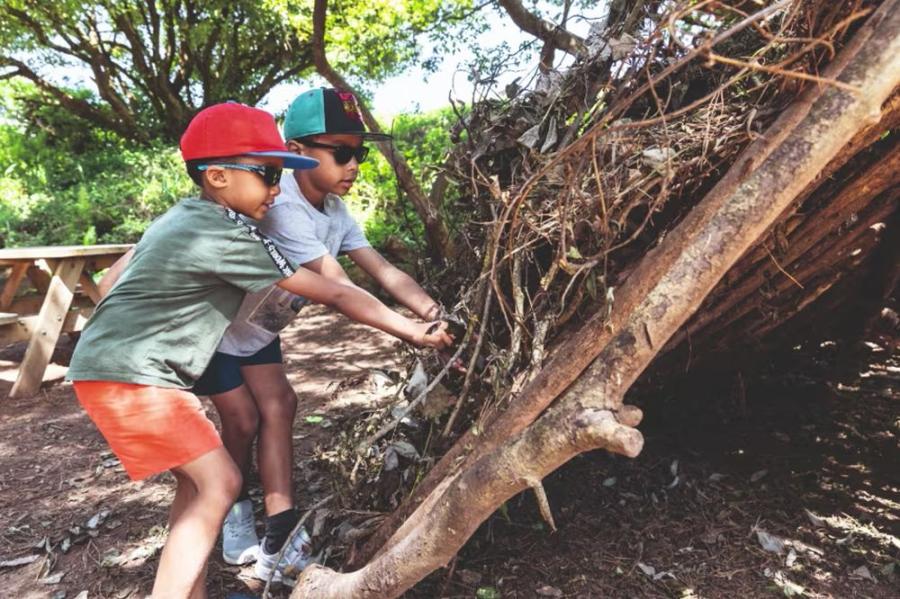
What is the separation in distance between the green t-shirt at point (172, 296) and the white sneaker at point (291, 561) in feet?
2.75

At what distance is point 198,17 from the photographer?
46.7ft

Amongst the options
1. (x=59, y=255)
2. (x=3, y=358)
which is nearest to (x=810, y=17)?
(x=59, y=255)

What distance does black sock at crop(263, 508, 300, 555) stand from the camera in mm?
2574

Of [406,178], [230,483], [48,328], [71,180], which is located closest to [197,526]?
[230,483]

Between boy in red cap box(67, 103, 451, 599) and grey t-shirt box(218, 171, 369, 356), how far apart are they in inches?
8.5

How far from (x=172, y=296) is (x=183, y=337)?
0.14 meters

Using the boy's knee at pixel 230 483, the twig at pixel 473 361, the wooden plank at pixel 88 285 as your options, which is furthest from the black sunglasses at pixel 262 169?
the wooden plank at pixel 88 285

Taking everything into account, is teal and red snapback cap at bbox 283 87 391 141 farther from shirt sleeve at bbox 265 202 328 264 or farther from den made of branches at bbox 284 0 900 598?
den made of branches at bbox 284 0 900 598

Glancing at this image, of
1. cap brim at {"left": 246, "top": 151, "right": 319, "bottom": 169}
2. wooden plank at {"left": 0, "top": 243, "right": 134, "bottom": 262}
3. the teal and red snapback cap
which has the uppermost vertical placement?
the teal and red snapback cap

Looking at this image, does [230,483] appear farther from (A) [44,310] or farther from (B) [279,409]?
(A) [44,310]

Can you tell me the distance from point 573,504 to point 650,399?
2.96 feet

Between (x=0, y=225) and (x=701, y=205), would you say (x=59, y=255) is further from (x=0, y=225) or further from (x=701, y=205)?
(x=0, y=225)

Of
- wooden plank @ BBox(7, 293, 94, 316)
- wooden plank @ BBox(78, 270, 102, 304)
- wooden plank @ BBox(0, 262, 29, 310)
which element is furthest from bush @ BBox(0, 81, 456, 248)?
wooden plank @ BBox(0, 262, 29, 310)

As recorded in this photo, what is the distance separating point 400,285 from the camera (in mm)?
2695
